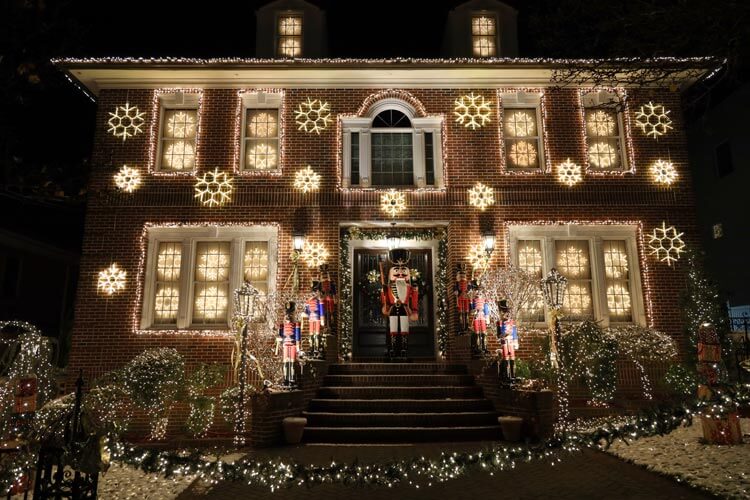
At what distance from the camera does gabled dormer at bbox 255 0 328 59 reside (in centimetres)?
1285

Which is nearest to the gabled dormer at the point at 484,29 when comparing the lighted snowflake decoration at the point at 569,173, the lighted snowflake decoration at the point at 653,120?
the lighted snowflake decoration at the point at 569,173

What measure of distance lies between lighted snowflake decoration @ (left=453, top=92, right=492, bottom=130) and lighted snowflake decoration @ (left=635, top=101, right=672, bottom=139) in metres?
3.59

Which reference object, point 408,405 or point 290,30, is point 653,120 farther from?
point 290,30

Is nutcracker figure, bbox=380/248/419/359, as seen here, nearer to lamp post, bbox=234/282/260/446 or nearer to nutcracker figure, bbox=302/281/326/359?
nutcracker figure, bbox=302/281/326/359

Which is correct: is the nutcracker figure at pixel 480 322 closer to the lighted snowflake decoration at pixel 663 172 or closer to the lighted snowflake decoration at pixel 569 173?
the lighted snowflake decoration at pixel 569 173

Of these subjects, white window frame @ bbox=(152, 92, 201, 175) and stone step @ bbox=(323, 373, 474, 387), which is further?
white window frame @ bbox=(152, 92, 201, 175)

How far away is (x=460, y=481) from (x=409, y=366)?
394 centimetres

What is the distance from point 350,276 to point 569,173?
Answer: 5636 mm

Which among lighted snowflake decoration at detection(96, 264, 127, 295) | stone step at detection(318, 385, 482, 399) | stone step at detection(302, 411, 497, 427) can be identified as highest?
→ lighted snowflake decoration at detection(96, 264, 127, 295)

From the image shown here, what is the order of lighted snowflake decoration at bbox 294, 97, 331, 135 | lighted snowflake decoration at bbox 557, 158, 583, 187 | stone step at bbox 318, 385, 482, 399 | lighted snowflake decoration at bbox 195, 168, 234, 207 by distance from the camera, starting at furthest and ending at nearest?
lighted snowflake decoration at bbox 294, 97, 331, 135 → lighted snowflake decoration at bbox 557, 158, 583, 187 → lighted snowflake decoration at bbox 195, 168, 234, 207 → stone step at bbox 318, 385, 482, 399

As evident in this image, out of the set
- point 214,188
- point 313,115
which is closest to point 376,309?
point 214,188

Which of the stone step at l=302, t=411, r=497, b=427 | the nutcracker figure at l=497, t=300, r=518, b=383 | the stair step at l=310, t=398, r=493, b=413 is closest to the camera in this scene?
the stone step at l=302, t=411, r=497, b=427

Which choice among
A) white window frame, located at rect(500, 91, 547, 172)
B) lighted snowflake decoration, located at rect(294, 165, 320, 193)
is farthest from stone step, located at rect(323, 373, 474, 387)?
white window frame, located at rect(500, 91, 547, 172)

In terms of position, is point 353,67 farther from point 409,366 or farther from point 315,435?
point 315,435
